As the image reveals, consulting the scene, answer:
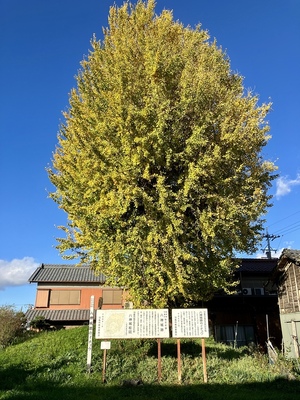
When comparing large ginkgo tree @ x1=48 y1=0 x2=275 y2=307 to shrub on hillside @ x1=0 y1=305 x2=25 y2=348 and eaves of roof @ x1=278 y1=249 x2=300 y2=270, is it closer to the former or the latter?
eaves of roof @ x1=278 y1=249 x2=300 y2=270

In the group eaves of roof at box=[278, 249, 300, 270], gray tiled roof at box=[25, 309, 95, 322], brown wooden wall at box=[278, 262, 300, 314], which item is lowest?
gray tiled roof at box=[25, 309, 95, 322]

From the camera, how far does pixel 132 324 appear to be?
1078 centimetres

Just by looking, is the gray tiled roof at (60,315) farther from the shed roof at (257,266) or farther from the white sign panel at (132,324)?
the white sign panel at (132,324)

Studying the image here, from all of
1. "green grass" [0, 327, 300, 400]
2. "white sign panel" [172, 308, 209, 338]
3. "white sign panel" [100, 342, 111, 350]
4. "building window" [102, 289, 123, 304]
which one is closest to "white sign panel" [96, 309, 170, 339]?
"white sign panel" [100, 342, 111, 350]

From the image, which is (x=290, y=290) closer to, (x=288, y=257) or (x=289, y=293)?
(x=289, y=293)

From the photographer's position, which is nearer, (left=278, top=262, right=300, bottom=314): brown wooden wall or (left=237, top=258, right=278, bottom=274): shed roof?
(left=278, top=262, right=300, bottom=314): brown wooden wall

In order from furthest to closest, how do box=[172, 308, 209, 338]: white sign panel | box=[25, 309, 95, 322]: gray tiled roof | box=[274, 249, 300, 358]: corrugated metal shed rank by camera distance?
box=[25, 309, 95, 322]: gray tiled roof, box=[274, 249, 300, 358]: corrugated metal shed, box=[172, 308, 209, 338]: white sign panel

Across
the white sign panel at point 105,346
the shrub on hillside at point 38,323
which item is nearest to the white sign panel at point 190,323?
the white sign panel at point 105,346

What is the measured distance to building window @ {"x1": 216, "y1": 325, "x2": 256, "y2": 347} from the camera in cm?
2030

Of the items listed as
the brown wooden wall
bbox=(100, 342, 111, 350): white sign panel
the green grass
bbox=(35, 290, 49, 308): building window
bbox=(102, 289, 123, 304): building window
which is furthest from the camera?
bbox=(102, 289, 123, 304): building window

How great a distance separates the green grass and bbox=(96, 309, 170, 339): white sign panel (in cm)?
121

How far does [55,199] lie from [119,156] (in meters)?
4.22

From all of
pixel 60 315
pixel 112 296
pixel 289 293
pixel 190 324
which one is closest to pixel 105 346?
pixel 190 324

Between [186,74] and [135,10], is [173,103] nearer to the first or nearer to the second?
[186,74]
